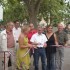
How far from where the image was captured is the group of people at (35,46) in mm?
9305

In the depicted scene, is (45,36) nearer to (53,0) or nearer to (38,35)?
(38,35)

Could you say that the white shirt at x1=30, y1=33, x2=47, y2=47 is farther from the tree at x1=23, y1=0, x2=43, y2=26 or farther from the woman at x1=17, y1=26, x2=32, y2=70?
the tree at x1=23, y1=0, x2=43, y2=26

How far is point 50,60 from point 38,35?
100 cm

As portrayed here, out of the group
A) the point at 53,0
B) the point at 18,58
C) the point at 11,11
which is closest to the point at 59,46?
the point at 18,58

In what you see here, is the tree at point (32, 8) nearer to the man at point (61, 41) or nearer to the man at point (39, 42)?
the man at point (61, 41)

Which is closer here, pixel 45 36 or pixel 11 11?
pixel 45 36

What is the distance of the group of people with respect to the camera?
9.30 meters

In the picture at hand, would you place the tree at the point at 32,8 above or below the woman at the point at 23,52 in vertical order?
above

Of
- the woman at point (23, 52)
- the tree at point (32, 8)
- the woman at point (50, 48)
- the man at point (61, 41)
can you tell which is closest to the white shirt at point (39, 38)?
the woman at point (50, 48)

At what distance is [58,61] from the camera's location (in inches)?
412

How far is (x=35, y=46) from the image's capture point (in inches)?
389

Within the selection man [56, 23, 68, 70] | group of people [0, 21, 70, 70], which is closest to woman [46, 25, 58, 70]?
group of people [0, 21, 70, 70]

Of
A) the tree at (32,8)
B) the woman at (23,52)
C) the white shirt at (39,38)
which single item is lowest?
the woman at (23,52)

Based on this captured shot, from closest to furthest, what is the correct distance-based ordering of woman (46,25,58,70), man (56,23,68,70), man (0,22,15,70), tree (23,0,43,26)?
man (0,22,15,70) < woman (46,25,58,70) < man (56,23,68,70) < tree (23,0,43,26)
